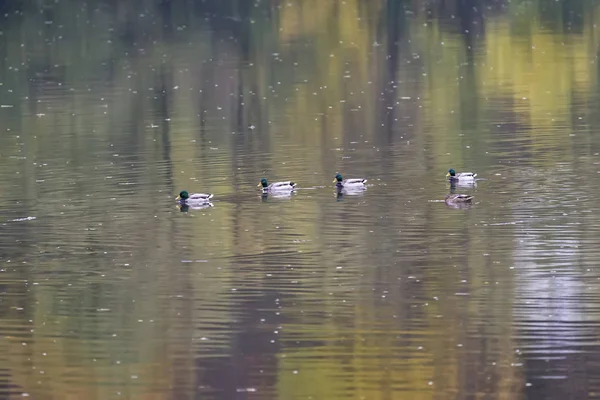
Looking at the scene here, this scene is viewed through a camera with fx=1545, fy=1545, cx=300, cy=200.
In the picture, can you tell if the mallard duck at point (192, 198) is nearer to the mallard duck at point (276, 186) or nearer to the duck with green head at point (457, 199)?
the mallard duck at point (276, 186)

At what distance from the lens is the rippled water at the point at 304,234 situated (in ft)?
49.0

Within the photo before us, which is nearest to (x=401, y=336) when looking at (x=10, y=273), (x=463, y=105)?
(x=10, y=273)

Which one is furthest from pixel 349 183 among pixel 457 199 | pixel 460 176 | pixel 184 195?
pixel 184 195

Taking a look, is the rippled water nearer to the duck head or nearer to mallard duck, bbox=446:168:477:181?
the duck head

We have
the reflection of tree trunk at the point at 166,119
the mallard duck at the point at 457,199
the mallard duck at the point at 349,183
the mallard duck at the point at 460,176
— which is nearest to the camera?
the mallard duck at the point at 457,199

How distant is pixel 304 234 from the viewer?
819 inches

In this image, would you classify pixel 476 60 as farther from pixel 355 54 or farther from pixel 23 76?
pixel 23 76

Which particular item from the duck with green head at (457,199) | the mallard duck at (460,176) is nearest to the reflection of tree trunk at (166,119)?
the mallard duck at (460,176)

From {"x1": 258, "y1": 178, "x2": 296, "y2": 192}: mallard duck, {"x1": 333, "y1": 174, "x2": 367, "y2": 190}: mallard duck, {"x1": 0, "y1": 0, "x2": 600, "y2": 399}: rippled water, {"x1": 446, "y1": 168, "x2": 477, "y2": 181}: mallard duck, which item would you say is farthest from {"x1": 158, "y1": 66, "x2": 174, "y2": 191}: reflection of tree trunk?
{"x1": 446, "y1": 168, "x2": 477, "y2": 181}: mallard duck

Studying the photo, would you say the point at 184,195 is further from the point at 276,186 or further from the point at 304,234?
the point at 304,234

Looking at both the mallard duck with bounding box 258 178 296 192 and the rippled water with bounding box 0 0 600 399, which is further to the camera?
the mallard duck with bounding box 258 178 296 192

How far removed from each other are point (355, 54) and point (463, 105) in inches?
582

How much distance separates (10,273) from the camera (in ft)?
63.7

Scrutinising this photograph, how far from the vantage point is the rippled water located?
14922 millimetres
